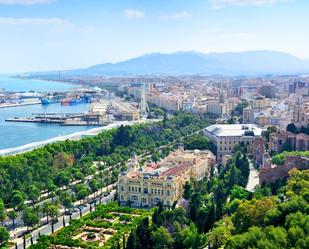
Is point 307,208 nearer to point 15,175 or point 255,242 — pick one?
point 255,242

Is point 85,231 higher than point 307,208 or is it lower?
lower

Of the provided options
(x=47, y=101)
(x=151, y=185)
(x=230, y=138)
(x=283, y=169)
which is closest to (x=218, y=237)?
(x=151, y=185)

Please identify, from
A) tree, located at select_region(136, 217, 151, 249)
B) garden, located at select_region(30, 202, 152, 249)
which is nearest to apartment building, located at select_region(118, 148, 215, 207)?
garden, located at select_region(30, 202, 152, 249)

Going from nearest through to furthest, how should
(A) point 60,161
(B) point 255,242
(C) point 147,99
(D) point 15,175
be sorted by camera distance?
(B) point 255,242 → (D) point 15,175 → (A) point 60,161 → (C) point 147,99

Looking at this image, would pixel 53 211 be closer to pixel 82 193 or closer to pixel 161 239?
pixel 82 193

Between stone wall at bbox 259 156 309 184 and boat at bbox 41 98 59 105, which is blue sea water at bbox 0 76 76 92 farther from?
stone wall at bbox 259 156 309 184

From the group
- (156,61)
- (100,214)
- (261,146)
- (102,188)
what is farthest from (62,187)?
(156,61)

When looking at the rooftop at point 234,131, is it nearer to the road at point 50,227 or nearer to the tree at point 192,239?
the road at point 50,227

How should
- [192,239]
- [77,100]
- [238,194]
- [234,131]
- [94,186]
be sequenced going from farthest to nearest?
[77,100] < [234,131] < [94,186] < [238,194] < [192,239]
